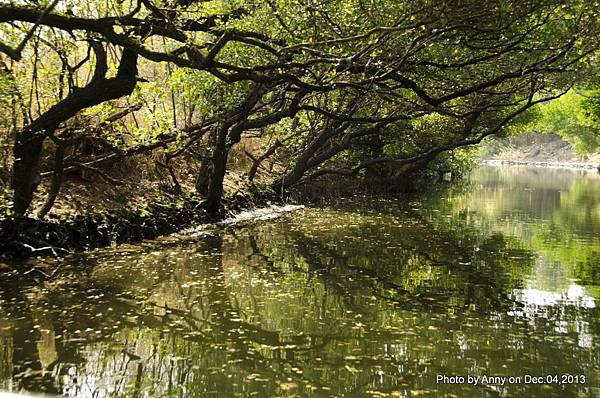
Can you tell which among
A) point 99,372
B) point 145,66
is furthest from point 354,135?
point 99,372

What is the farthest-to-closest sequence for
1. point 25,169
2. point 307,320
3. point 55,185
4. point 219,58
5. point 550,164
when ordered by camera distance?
point 550,164 → point 219,58 → point 55,185 → point 25,169 → point 307,320

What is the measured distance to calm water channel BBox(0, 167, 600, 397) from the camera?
22.9ft

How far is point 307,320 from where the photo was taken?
9.37 meters

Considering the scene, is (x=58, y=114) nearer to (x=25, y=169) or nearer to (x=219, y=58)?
(x=25, y=169)

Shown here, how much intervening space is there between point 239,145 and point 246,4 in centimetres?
1198

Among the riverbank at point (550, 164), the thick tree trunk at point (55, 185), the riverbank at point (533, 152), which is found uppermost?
the riverbank at point (533, 152)

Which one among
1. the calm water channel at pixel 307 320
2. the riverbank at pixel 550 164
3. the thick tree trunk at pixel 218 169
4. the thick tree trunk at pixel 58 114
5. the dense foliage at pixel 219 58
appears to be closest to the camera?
the calm water channel at pixel 307 320

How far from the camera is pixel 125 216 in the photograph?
50.6 feet

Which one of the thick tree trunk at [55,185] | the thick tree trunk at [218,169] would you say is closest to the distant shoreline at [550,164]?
the thick tree trunk at [218,169]

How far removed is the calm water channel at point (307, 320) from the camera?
6.99 metres

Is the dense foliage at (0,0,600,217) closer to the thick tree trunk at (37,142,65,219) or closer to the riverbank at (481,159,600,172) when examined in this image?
the thick tree trunk at (37,142,65,219)

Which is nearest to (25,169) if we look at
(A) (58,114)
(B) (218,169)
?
(A) (58,114)

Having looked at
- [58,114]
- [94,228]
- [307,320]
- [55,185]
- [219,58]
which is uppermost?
[219,58]

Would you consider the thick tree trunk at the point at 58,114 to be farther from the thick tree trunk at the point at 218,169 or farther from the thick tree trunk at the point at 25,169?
the thick tree trunk at the point at 218,169
